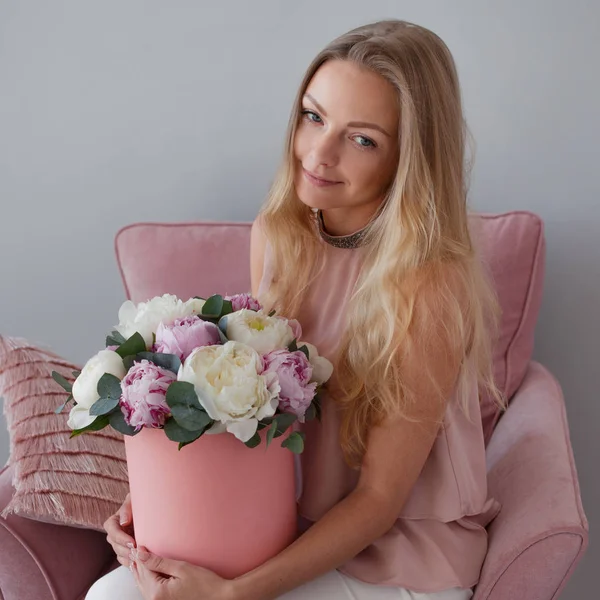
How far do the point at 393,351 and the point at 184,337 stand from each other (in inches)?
14.6

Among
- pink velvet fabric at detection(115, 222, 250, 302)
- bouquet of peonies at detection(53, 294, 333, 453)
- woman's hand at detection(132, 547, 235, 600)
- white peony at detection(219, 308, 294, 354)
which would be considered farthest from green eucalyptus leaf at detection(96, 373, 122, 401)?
pink velvet fabric at detection(115, 222, 250, 302)

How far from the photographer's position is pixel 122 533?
48.9 inches

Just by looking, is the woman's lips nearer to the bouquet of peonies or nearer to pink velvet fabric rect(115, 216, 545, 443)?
the bouquet of peonies

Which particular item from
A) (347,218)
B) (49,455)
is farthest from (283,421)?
(49,455)

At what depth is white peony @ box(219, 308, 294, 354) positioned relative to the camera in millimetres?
1060

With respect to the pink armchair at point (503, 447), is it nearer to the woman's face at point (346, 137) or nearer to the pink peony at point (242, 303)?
the woman's face at point (346, 137)

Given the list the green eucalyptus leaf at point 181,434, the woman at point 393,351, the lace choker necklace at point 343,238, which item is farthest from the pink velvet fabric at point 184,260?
the green eucalyptus leaf at point 181,434

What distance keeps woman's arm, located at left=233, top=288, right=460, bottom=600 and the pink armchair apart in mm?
196

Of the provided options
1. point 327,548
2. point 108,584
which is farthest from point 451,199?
point 108,584

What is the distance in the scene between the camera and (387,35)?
1.24m

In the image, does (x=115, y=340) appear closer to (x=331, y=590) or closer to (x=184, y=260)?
(x=331, y=590)

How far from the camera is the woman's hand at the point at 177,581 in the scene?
3.57 ft

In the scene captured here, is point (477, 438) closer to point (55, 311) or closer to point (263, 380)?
point (263, 380)

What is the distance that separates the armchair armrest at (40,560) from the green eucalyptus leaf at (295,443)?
1.97ft
